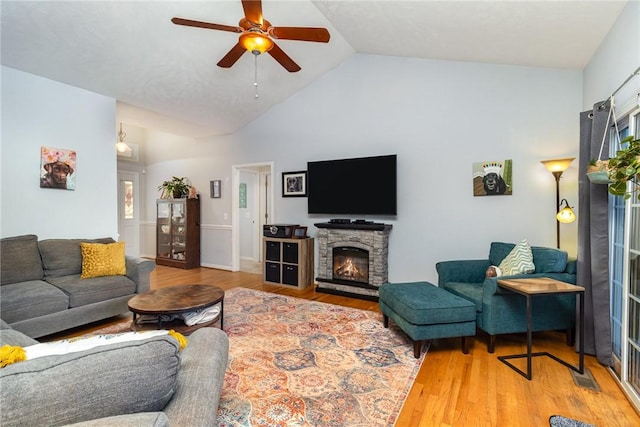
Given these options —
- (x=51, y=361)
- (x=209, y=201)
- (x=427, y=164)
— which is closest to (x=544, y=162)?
(x=427, y=164)

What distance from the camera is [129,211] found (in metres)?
7.23

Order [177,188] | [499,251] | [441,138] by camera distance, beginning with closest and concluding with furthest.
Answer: [499,251]
[441,138]
[177,188]

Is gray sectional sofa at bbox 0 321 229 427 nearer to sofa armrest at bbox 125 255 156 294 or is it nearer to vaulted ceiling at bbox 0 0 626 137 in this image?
sofa armrest at bbox 125 255 156 294

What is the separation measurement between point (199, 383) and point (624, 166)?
2.42m

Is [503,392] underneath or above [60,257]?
underneath

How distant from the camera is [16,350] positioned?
95cm

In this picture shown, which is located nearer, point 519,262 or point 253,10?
point 253,10

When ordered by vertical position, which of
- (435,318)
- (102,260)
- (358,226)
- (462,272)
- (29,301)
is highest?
(358,226)

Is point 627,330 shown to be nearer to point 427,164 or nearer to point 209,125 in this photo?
point 427,164

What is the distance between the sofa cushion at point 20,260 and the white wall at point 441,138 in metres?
3.15

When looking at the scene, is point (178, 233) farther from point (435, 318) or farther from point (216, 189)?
point (435, 318)

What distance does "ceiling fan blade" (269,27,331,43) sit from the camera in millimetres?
2395

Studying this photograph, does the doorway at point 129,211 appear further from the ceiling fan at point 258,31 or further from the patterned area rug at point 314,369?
the ceiling fan at point 258,31

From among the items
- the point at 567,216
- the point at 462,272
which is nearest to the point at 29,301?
the point at 462,272
